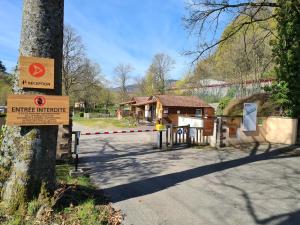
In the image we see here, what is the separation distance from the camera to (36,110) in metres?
5.58

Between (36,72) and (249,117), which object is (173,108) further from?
(36,72)

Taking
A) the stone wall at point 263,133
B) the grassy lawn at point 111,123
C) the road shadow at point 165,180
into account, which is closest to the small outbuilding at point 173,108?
the grassy lawn at point 111,123

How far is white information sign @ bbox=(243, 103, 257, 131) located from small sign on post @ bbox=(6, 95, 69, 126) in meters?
12.0

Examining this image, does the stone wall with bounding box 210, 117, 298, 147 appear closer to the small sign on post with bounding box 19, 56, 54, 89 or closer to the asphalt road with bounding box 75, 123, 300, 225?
the asphalt road with bounding box 75, 123, 300, 225

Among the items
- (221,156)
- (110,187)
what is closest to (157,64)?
(221,156)

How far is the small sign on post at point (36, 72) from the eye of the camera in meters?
5.48

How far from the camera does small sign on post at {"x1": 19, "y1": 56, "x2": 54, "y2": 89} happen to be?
5.48m

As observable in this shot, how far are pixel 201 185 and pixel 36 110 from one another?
4.59 meters

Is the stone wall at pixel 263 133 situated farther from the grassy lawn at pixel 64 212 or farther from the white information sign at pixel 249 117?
the grassy lawn at pixel 64 212

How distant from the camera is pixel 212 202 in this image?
700 cm

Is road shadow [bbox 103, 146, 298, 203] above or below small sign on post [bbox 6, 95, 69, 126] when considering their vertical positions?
below

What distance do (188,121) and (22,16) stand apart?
527 inches

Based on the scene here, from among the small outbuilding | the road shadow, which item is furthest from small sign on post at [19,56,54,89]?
the small outbuilding

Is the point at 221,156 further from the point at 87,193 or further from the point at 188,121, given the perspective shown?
the point at 87,193
